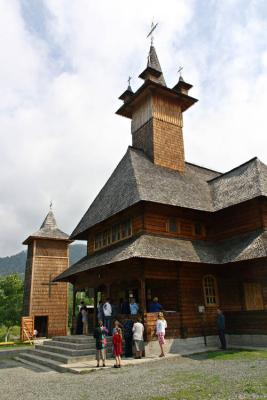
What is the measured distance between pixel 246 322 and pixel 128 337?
5.48m

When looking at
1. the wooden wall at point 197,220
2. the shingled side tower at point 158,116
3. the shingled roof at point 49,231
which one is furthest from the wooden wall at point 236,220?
the shingled roof at point 49,231

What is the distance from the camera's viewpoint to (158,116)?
22.5 meters

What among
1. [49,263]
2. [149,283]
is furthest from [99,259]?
[49,263]

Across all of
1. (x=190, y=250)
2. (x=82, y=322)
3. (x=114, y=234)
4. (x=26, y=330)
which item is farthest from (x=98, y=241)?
(x=26, y=330)

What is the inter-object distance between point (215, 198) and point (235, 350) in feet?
27.4

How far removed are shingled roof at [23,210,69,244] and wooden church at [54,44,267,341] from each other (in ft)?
29.0

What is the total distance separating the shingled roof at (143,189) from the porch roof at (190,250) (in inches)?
73.3

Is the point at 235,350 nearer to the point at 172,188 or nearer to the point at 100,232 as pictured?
the point at 172,188

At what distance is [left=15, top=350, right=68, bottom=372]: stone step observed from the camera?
1214 centimetres

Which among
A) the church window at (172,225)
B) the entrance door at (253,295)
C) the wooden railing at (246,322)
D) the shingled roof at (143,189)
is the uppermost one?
the shingled roof at (143,189)

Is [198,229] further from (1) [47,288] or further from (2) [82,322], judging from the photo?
(1) [47,288]

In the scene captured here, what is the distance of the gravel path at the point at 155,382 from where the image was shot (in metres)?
7.44

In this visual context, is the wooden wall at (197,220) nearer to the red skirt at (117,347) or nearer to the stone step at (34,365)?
the red skirt at (117,347)

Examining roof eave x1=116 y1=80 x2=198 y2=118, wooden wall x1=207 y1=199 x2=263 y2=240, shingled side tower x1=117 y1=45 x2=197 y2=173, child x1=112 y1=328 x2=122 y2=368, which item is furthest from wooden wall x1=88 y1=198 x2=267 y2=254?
roof eave x1=116 y1=80 x2=198 y2=118
